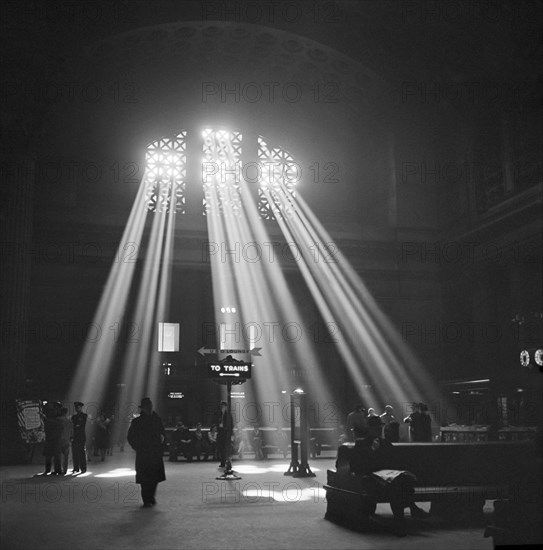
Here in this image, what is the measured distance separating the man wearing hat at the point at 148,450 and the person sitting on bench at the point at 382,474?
3062 millimetres

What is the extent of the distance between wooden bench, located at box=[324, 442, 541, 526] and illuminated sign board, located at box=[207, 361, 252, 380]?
4964 mm

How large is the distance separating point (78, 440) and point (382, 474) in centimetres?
866

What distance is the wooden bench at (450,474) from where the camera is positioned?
8.24 meters

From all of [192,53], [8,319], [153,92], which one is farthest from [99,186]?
[8,319]

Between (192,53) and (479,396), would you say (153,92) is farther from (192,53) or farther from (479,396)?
(479,396)

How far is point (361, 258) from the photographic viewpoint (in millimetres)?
25406

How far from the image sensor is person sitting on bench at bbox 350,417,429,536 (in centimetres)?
756

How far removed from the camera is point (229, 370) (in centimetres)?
1356

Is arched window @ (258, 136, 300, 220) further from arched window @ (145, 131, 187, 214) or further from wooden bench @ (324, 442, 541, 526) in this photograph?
wooden bench @ (324, 442, 541, 526)

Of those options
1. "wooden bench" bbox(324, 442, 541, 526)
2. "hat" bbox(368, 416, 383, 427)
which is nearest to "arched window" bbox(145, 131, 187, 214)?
"hat" bbox(368, 416, 383, 427)

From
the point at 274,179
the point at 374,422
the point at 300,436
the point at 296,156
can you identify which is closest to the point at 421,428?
the point at 300,436

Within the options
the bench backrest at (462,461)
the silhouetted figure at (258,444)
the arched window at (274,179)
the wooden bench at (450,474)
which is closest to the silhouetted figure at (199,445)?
the silhouetted figure at (258,444)

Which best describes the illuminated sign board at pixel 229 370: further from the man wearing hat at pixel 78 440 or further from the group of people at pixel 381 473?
the group of people at pixel 381 473

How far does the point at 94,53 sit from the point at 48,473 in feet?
47.7
